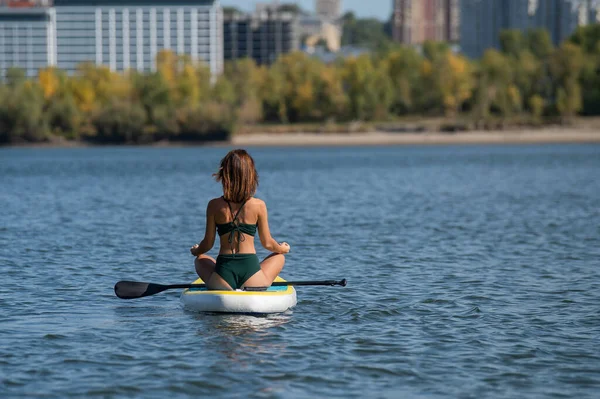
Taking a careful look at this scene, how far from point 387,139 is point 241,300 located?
445 feet

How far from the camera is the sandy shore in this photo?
465 feet

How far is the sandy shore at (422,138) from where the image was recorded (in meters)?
142

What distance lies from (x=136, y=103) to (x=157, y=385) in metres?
145

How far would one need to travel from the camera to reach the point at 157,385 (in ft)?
39.8

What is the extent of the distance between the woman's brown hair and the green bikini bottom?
83 cm

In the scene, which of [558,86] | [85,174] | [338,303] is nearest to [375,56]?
[558,86]

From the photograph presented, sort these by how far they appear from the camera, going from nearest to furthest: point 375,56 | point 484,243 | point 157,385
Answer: point 157,385, point 484,243, point 375,56

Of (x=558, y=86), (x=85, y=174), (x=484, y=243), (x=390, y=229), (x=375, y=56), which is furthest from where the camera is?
(x=375, y=56)

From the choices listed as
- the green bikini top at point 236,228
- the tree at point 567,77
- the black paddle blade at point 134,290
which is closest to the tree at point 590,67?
the tree at point 567,77

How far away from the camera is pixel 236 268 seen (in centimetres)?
1530

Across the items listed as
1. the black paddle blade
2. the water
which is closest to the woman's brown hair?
A: the water

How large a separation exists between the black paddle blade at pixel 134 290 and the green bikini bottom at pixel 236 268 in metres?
1.56

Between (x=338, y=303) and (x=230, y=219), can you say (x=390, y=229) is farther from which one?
(x=230, y=219)

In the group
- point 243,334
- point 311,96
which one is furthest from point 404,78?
point 243,334
